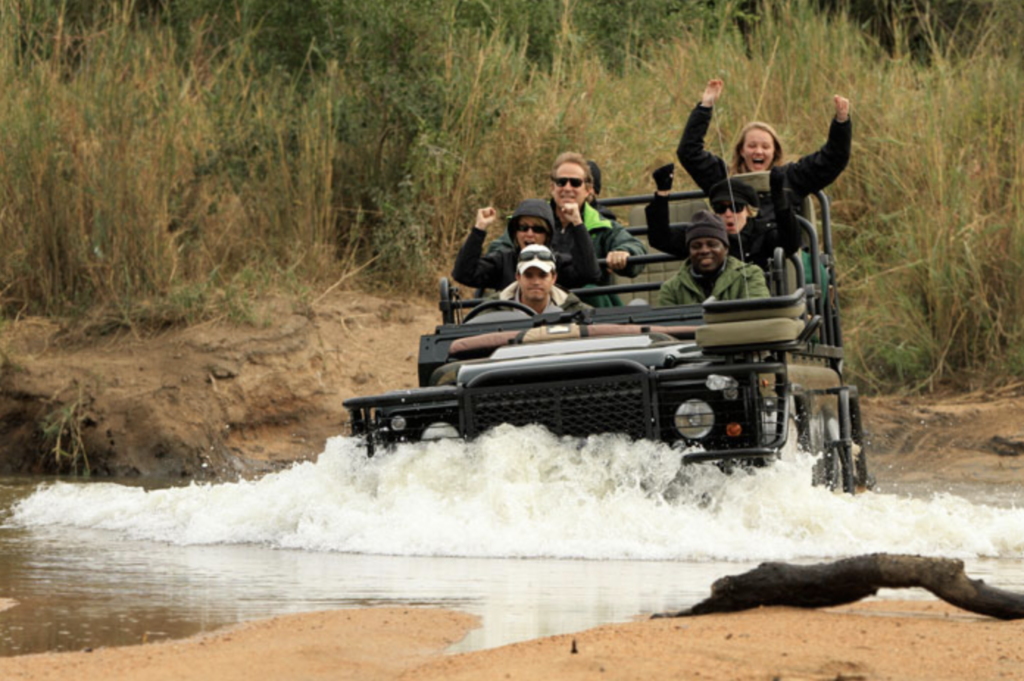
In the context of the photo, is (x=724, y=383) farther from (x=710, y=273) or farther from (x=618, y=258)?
(x=618, y=258)

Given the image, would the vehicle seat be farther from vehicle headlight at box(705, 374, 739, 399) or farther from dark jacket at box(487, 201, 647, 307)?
dark jacket at box(487, 201, 647, 307)

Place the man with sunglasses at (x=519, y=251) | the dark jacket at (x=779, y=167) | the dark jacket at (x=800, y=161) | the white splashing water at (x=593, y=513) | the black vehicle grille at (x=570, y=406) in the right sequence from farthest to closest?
1. the dark jacket at (x=800, y=161)
2. the man with sunglasses at (x=519, y=251)
3. the dark jacket at (x=779, y=167)
4. the black vehicle grille at (x=570, y=406)
5. the white splashing water at (x=593, y=513)

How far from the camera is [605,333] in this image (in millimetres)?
8891

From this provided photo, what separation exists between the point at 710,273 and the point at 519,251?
1.42m

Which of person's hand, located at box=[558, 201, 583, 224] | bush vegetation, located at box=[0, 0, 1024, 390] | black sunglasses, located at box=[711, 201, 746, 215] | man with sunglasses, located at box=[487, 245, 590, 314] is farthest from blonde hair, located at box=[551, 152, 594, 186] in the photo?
bush vegetation, located at box=[0, 0, 1024, 390]

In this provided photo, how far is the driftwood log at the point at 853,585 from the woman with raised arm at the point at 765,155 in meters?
4.67

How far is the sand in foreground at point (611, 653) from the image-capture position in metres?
4.59

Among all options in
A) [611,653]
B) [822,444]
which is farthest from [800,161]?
[611,653]

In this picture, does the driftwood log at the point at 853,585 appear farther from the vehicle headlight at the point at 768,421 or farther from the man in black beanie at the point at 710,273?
the man in black beanie at the point at 710,273

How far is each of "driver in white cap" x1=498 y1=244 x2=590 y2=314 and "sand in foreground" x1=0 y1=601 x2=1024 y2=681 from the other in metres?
4.07

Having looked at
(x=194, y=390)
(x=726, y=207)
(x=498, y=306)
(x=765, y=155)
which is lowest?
(x=194, y=390)

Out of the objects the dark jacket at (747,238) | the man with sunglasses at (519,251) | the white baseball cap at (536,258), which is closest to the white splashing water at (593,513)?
the white baseball cap at (536,258)

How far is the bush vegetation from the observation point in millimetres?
14469

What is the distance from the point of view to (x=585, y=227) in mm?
10117
